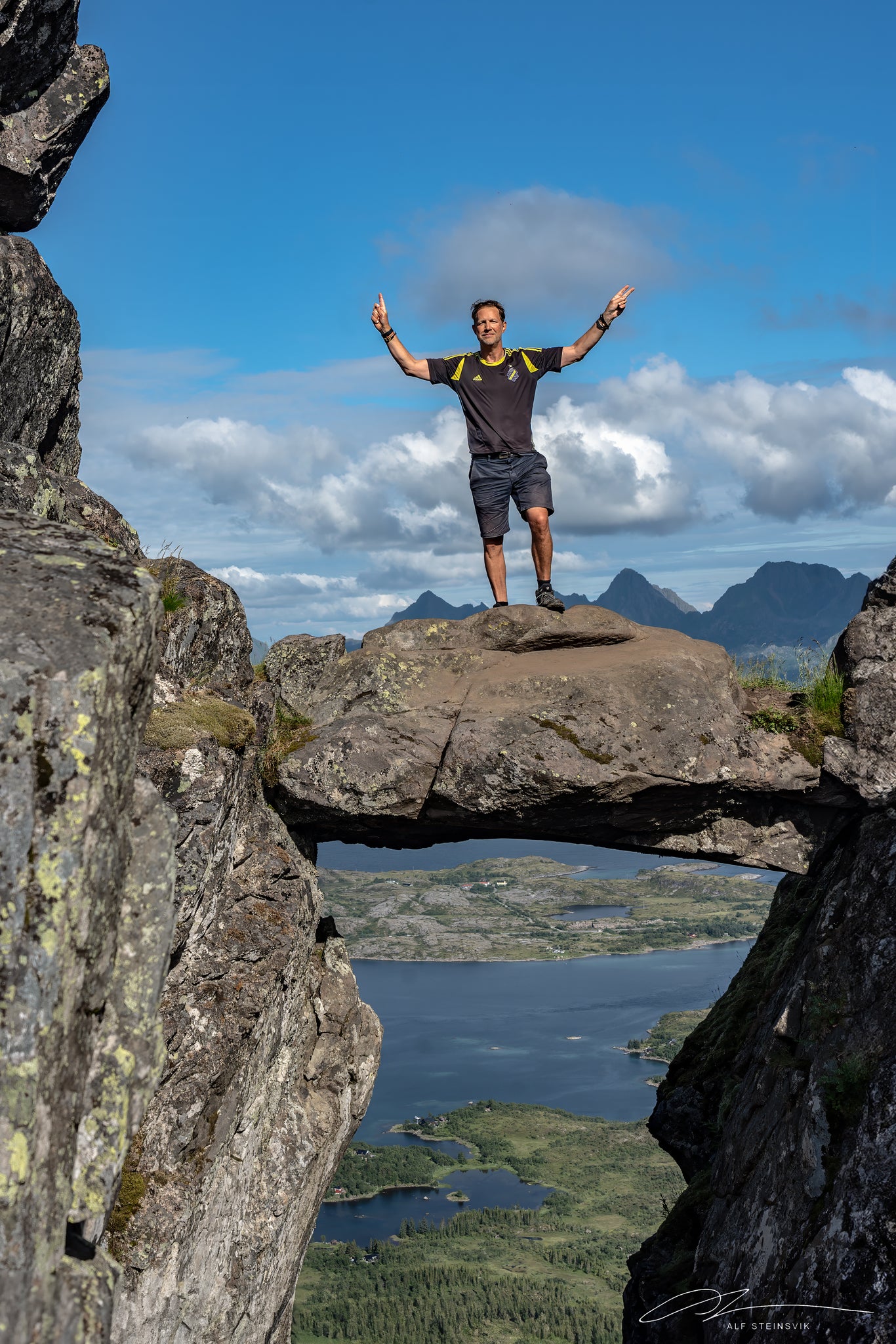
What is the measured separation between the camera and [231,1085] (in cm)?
1501

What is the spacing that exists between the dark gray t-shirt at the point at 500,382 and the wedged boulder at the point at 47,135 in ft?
25.5

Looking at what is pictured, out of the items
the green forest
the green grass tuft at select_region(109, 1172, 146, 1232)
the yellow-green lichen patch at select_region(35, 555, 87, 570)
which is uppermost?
the yellow-green lichen patch at select_region(35, 555, 87, 570)

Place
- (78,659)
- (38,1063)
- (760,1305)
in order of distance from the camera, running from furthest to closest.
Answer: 1. (760,1305)
2. (78,659)
3. (38,1063)

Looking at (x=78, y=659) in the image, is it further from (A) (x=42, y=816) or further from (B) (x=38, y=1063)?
(B) (x=38, y=1063)

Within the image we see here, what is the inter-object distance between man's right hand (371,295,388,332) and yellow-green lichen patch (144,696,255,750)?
6.90 meters

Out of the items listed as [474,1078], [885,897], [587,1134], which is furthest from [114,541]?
[474,1078]

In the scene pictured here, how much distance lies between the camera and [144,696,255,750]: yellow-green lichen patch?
14.8m

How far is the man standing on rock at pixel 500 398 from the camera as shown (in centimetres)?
1709

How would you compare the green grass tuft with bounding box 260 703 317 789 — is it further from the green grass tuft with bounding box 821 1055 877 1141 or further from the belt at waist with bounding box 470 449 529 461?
the green grass tuft with bounding box 821 1055 877 1141

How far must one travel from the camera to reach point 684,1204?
16.7 m

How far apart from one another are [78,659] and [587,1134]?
477 ft

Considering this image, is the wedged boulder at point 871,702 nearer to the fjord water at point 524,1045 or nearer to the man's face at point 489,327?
the man's face at point 489,327

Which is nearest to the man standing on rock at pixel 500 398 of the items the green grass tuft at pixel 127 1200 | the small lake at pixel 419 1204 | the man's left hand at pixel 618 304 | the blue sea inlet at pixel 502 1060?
the man's left hand at pixel 618 304

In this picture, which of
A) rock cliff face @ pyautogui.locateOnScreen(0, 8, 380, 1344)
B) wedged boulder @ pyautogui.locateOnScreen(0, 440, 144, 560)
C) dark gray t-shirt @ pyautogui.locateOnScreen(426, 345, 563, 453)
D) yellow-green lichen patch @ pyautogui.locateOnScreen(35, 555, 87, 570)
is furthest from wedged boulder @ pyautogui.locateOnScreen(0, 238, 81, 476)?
yellow-green lichen patch @ pyautogui.locateOnScreen(35, 555, 87, 570)
